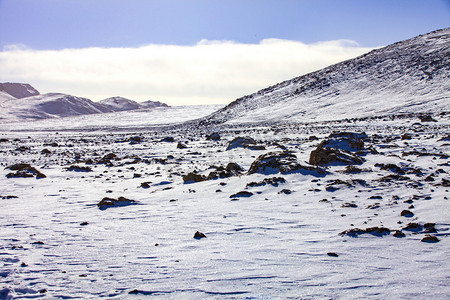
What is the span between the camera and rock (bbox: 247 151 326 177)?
1074 cm

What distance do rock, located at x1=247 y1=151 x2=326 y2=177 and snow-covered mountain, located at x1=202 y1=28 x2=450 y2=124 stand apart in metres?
31.3

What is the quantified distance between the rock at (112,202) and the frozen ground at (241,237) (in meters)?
0.22

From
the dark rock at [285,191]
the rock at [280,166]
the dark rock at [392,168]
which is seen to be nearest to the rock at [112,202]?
the dark rock at [285,191]

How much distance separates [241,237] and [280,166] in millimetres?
5322

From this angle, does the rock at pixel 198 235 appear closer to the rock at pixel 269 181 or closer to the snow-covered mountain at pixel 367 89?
the rock at pixel 269 181

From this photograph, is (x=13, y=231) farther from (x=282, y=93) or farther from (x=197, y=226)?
(x=282, y=93)

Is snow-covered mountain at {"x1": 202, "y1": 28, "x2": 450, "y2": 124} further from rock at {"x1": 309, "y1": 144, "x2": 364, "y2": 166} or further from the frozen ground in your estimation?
the frozen ground

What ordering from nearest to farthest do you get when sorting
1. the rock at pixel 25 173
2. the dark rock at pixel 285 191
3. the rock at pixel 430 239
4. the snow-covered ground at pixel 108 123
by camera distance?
the rock at pixel 430 239
the dark rock at pixel 285 191
the rock at pixel 25 173
the snow-covered ground at pixel 108 123

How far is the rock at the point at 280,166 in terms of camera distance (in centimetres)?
1074

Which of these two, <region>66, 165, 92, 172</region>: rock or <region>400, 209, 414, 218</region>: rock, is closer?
<region>400, 209, 414, 218</region>: rock

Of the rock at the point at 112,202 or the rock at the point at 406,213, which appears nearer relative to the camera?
the rock at the point at 406,213

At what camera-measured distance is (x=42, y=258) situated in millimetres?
5414

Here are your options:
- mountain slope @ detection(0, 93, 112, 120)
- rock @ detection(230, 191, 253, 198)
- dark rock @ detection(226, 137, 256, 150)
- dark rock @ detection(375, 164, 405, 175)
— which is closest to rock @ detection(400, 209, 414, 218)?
rock @ detection(230, 191, 253, 198)

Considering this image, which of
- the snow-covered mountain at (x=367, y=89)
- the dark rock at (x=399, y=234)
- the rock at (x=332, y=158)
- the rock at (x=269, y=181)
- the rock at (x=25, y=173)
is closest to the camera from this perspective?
the dark rock at (x=399, y=234)
